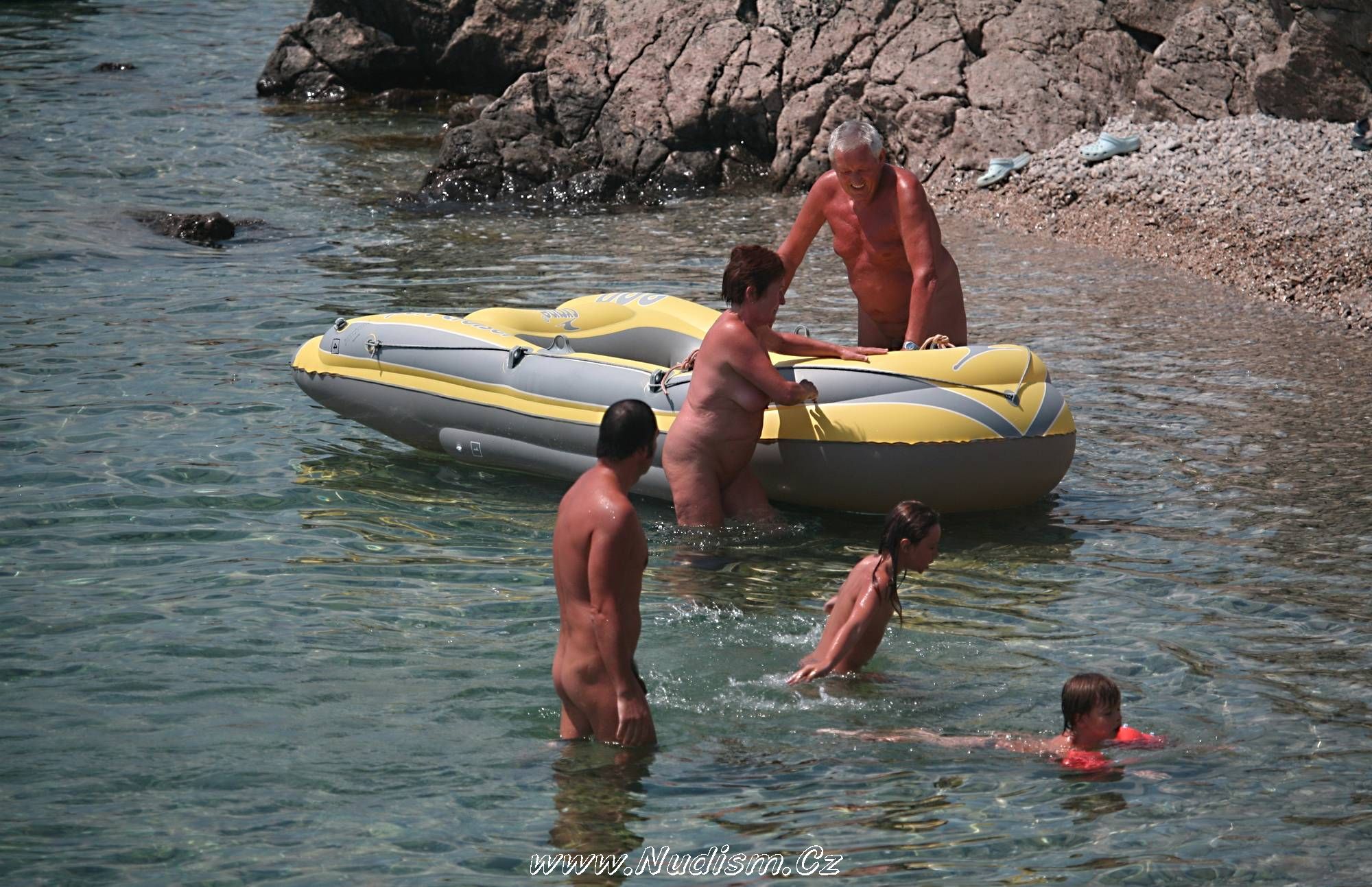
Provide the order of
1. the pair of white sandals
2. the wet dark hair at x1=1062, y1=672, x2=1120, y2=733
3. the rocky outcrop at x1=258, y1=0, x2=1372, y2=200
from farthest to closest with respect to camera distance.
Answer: the rocky outcrop at x1=258, y1=0, x2=1372, y2=200 < the pair of white sandals < the wet dark hair at x1=1062, y1=672, x2=1120, y2=733

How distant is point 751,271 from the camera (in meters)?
6.31

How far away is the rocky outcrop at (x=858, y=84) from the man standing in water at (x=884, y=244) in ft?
23.0

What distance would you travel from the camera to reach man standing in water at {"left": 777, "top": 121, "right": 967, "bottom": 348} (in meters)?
6.97

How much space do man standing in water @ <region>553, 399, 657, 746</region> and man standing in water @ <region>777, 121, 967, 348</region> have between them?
2845 mm

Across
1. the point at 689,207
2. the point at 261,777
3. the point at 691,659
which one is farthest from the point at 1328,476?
the point at 689,207

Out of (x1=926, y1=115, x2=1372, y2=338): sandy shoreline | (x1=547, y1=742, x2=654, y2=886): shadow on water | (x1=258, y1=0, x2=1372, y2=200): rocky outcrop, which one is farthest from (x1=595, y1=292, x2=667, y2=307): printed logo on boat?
(x1=258, y1=0, x2=1372, y2=200): rocky outcrop

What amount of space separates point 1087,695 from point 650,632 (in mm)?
1846

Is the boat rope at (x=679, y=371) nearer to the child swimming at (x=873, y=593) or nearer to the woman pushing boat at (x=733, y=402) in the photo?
the woman pushing boat at (x=733, y=402)

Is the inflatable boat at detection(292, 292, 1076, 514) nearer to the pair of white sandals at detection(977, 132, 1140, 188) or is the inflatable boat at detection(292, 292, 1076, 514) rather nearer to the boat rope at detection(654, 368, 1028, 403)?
the boat rope at detection(654, 368, 1028, 403)

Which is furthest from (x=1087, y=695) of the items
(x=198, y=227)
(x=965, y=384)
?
(x=198, y=227)

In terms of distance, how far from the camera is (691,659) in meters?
5.40

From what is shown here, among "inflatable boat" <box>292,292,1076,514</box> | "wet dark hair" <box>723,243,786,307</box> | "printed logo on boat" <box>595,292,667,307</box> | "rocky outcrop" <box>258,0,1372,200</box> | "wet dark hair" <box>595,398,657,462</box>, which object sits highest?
"rocky outcrop" <box>258,0,1372,200</box>

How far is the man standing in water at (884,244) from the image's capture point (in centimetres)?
697

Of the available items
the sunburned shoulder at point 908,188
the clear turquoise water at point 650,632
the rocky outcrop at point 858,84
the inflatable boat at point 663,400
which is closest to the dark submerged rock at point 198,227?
the clear turquoise water at point 650,632
